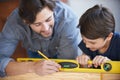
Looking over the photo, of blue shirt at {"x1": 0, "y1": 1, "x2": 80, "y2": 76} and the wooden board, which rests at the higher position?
blue shirt at {"x1": 0, "y1": 1, "x2": 80, "y2": 76}

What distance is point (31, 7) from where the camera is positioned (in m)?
0.66

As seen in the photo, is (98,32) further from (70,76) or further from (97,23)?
(70,76)

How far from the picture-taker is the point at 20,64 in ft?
2.24

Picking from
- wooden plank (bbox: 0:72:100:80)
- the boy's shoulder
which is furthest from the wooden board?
the boy's shoulder

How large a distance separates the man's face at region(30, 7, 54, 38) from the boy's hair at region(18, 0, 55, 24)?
0.4 inches

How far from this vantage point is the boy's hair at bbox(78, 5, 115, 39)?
2.11 ft

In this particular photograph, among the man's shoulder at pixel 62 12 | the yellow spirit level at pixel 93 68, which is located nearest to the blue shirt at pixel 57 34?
the man's shoulder at pixel 62 12

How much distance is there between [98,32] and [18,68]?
225mm

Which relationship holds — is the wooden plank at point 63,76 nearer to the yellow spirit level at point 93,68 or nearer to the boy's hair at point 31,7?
the yellow spirit level at point 93,68

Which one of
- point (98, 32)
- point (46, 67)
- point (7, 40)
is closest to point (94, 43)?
point (98, 32)

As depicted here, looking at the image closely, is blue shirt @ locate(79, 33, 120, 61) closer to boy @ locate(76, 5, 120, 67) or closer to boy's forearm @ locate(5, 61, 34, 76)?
boy @ locate(76, 5, 120, 67)

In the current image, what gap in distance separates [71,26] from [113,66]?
0.19 metres

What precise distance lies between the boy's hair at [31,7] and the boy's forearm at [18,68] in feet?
0.37

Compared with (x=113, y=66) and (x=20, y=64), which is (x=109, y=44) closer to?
(x=113, y=66)
